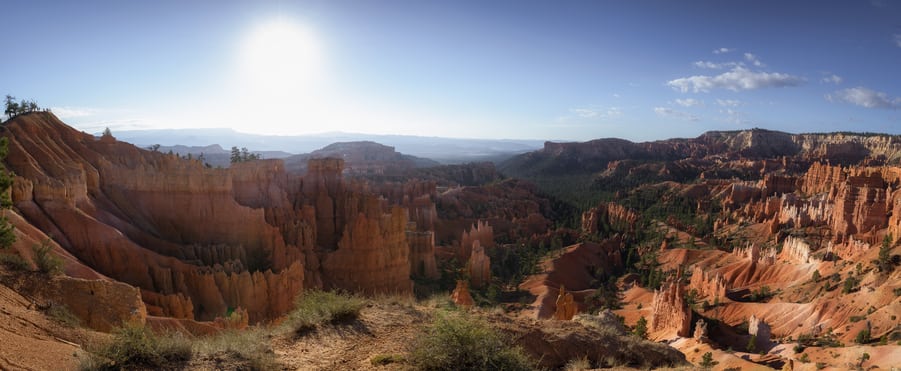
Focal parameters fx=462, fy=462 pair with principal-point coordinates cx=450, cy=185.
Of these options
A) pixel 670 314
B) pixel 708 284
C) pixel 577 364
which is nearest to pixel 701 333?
pixel 670 314

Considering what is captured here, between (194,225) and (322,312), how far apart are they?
2223 cm

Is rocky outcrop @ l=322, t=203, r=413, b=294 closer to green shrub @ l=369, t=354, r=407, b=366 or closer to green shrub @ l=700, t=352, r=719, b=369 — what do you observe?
green shrub @ l=700, t=352, r=719, b=369

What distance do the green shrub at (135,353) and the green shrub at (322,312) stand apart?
2136 mm

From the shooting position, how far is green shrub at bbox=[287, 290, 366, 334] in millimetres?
8891

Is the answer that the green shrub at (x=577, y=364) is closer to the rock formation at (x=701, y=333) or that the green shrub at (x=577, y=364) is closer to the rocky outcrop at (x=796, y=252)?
the rock formation at (x=701, y=333)

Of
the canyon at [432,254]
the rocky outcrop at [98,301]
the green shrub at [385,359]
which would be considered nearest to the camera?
the green shrub at [385,359]

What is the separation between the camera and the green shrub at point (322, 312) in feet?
29.2

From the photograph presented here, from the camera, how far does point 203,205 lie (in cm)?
2806

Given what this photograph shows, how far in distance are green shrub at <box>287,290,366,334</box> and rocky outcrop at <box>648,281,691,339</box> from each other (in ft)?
83.5

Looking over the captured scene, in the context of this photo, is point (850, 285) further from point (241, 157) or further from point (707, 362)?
point (241, 157)

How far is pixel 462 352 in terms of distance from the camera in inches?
269

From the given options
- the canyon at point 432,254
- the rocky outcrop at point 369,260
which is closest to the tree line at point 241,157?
the canyon at point 432,254

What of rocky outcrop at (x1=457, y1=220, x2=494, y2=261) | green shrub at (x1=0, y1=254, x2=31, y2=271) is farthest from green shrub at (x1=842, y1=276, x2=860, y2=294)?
green shrub at (x1=0, y1=254, x2=31, y2=271)

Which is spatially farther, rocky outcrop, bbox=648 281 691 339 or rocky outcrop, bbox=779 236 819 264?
rocky outcrop, bbox=779 236 819 264
